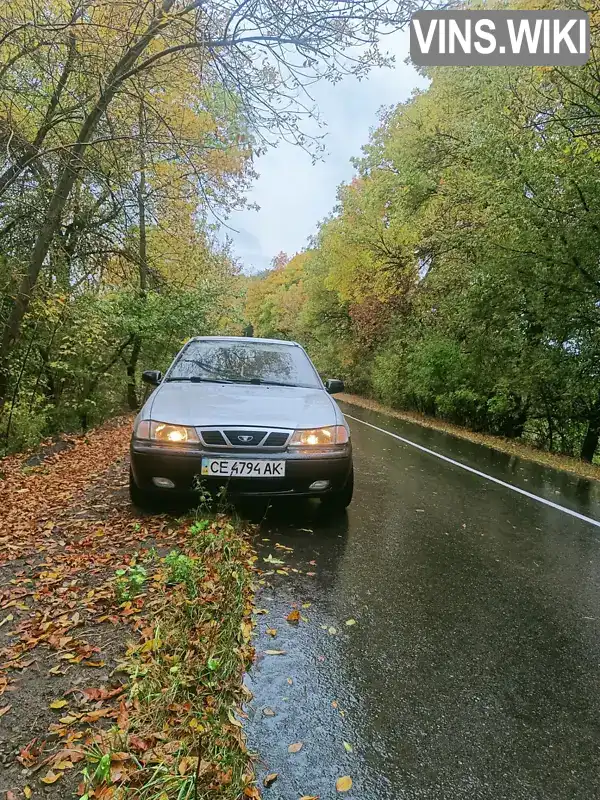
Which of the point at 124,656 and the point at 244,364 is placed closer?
the point at 124,656

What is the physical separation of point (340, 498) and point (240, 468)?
1237 mm

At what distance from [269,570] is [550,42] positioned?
1177 centimetres

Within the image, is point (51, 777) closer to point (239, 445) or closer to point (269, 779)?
point (269, 779)

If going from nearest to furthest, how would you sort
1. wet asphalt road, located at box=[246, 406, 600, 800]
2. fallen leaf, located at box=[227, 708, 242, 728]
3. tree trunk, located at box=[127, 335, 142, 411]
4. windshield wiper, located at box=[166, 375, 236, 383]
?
wet asphalt road, located at box=[246, 406, 600, 800] < fallen leaf, located at box=[227, 708, 242, 728] < windshield wiper, located at box=[166, 375, 236, 383] < tree trunk, located at box=[127, 335, 142, 411]

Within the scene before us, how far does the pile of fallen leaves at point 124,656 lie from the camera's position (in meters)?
1.76

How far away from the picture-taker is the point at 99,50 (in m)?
6.69

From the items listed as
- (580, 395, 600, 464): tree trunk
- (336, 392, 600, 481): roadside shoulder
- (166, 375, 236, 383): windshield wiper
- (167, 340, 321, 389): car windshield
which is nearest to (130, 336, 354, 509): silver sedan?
(166, 375, 236, 383): windshield wiper

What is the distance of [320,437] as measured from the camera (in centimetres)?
447

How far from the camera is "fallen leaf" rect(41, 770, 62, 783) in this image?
1712 millimetres

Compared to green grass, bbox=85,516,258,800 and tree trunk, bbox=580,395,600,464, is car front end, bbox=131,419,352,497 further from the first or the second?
tree trunk, bbox=580,395,600,464

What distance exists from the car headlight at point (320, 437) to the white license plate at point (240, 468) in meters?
0.25

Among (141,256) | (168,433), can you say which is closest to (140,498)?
(168,433)

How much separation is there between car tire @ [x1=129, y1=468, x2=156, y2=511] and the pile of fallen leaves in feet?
0.48

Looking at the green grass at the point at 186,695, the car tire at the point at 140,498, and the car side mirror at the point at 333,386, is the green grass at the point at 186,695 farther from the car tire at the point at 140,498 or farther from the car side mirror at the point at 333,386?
the car side mirror at the point at 333,386
